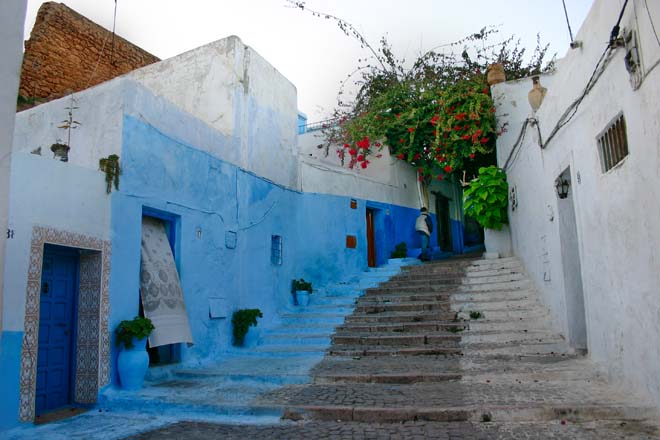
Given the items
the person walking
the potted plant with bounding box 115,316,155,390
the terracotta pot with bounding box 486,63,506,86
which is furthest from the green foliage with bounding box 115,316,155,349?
the terracotta pot with bounding box 486,63,506,86

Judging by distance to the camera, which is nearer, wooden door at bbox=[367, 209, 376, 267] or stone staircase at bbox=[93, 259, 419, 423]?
stone staircase at bbox=[93, 259, 419, 423]

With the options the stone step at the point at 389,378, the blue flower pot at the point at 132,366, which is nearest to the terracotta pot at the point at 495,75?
the stone step at the point at 389,378

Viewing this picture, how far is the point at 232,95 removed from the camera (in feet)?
30.5

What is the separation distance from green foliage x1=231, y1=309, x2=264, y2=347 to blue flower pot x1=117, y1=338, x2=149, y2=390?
7.76 feet

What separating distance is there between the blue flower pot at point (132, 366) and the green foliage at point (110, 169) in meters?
1.89

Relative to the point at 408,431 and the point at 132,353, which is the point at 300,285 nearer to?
the point at 132,353

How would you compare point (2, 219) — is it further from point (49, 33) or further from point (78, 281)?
point (49, 33)

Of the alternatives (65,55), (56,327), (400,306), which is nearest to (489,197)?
(400,306)

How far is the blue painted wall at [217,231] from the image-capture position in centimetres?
652

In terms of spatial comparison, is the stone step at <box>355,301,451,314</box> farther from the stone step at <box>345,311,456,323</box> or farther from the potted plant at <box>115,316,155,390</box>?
the potted plant at <box>115,316,155,390</box>

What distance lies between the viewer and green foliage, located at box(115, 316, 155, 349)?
5992 millimetres

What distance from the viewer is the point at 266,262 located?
31.2ft

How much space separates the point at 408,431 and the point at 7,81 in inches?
158

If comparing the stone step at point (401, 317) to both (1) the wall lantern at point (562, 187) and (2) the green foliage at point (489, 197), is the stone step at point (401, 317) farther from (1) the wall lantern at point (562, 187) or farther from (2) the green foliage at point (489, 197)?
(2) the green foliage at point (489, 197)
